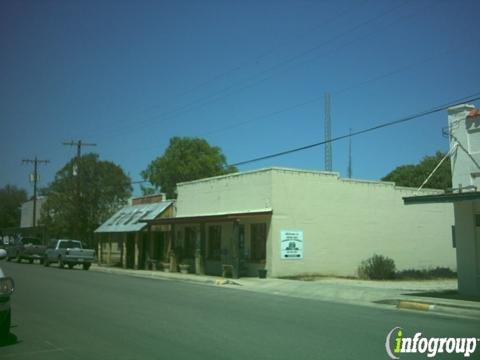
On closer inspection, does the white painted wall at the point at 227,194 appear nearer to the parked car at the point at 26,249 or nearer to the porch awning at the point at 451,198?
the porch awning at the point at 451,198

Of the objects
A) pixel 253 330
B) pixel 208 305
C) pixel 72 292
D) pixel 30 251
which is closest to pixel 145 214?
pixel 30 251

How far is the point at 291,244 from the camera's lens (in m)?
28.2

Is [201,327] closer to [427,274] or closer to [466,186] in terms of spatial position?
[466,186]

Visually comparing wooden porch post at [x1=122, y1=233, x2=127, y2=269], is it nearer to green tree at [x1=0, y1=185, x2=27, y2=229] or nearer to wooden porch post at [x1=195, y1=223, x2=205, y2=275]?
wooden porch post at [x1=195, y1=223, x2=205, y2=275]

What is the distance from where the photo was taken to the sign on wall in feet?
91.7

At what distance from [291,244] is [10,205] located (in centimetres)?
7781

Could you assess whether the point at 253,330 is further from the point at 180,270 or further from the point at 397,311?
the point at 180,270

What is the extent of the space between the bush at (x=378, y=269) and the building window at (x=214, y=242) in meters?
8.03

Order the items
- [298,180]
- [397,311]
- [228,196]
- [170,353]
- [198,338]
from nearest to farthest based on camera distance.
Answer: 1. [170,353]
2. [198,338]
3. [397,311]
4. [298,180]
5. [228,196]

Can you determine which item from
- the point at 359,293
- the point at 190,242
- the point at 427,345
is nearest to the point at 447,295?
the point at 359,293

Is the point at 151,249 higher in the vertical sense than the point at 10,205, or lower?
lower

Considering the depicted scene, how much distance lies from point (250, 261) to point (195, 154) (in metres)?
35.2

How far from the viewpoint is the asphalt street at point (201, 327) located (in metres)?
8.98

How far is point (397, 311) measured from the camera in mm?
15617
